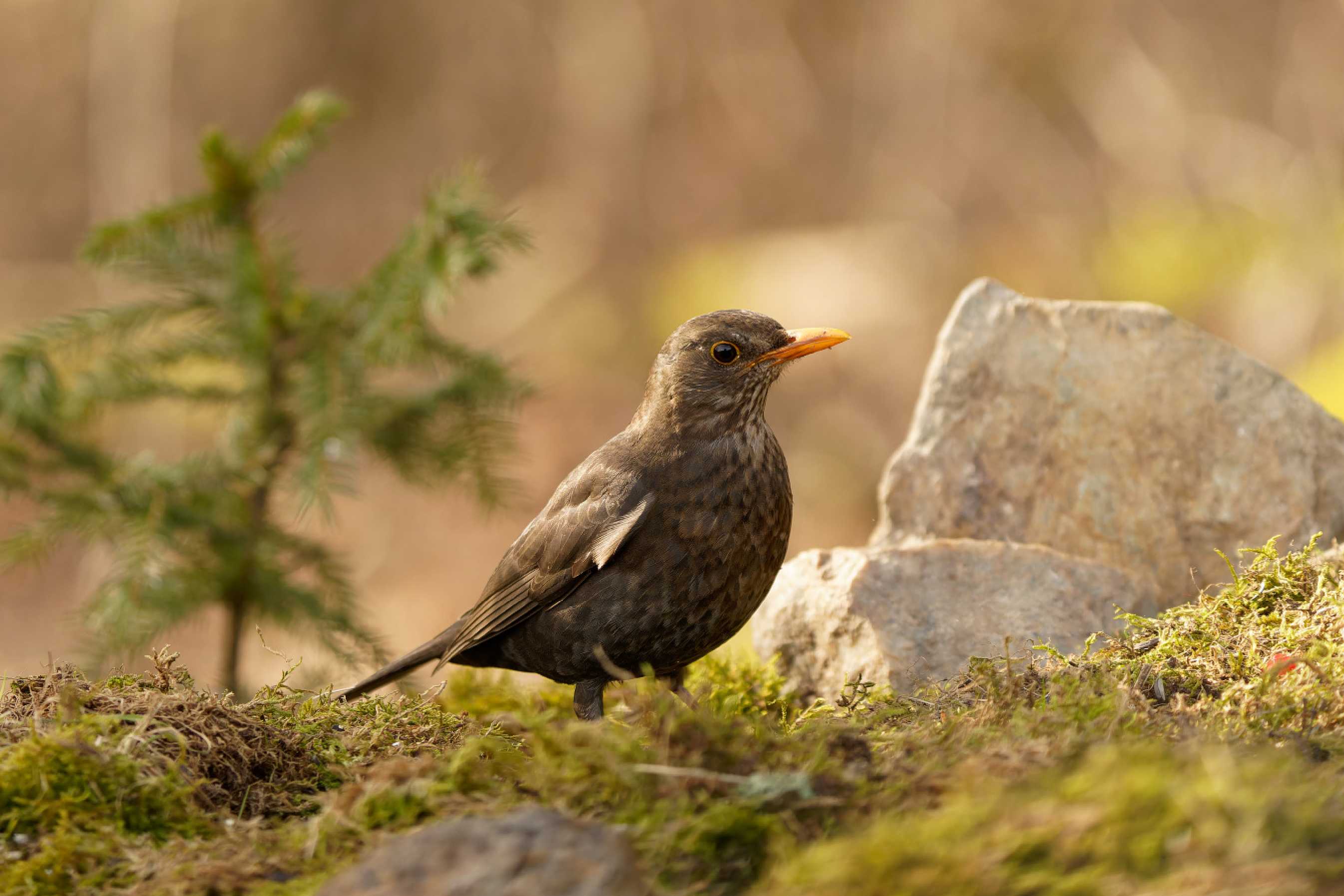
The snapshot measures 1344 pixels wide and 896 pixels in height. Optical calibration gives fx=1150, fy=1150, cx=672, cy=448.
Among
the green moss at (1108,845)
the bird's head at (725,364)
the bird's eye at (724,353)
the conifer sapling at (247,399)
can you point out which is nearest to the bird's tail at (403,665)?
the conifer sapling at (247,399)

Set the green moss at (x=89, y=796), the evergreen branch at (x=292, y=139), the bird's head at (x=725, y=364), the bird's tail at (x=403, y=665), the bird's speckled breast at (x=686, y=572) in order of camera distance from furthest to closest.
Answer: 1. the evergreen branch at (x=292, y=139)
2. the bird's head at (x=725, y=364)
3. the bird's tail at (x=403, y=665)
4. the bird's speckled breast at (x=686, y=572)
5. the green moss at (x=89, y=796)

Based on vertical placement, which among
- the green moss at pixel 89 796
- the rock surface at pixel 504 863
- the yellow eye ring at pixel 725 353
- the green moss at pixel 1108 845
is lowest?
the green moss at pixel 1108 845

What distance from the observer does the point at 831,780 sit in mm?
2340

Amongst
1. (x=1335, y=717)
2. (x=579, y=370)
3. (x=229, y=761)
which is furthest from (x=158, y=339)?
(x=579, y=370)

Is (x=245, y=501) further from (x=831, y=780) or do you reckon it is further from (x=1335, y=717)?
(x=1335, y=717)

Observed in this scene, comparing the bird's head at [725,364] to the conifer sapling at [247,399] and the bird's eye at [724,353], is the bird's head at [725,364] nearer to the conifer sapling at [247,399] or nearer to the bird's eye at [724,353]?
the bird's eye at [724,353]

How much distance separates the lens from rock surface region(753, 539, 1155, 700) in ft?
13.7

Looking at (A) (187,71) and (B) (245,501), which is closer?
(B) (245,501)

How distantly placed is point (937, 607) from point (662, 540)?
1.10 meters

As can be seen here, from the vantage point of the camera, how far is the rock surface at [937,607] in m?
4.18

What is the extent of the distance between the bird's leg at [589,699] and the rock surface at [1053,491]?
31.8 inches

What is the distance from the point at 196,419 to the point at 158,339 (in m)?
6.58

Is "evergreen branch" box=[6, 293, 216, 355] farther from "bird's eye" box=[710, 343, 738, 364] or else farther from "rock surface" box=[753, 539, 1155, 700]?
"rock surface" box=[753, 539, 1155, 700]

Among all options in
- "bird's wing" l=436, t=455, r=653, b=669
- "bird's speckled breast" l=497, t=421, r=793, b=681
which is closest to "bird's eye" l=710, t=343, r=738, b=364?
"bird's speckled breast" l=497, t=421, r=793, b=681
